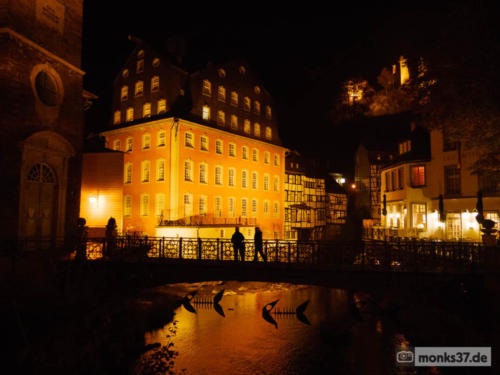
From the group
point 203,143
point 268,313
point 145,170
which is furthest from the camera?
point 203,143

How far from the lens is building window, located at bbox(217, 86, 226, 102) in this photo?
120ft

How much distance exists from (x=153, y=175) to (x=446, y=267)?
25.9 meters

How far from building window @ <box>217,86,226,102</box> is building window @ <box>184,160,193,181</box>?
7.85m

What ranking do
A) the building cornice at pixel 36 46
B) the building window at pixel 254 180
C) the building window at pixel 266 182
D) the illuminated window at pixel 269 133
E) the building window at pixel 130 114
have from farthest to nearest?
the illuminated window at pixel 269 133 < the building window at pixel 266 182 < the building window at pixel 254 180 < the building window at pixel 130 114 < the building cornice at pixel 36 46

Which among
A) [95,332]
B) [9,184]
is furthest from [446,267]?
[9,184]

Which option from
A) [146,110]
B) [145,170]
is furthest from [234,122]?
[145,170]

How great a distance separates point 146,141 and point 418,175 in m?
23.4

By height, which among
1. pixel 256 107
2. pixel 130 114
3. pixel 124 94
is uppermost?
pixel 256 107

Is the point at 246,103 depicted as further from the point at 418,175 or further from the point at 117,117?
the point at 418,175

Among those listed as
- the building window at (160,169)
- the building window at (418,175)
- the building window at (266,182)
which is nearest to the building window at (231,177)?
the building window at (266,182)

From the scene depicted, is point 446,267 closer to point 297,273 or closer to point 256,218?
point 297,273

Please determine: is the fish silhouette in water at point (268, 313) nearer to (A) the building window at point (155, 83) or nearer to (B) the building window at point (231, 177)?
(B) the building window at point (231, 177)

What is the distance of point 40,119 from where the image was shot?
15.7 metres

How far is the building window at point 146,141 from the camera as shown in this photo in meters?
33.8
